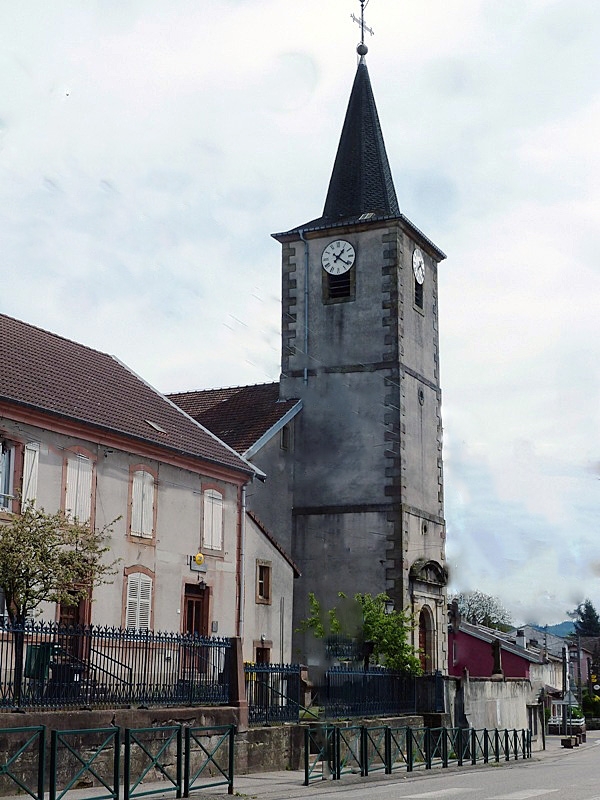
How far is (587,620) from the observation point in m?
120

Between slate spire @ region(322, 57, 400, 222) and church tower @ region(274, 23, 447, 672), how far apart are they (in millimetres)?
56

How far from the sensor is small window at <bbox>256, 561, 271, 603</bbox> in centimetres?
3091

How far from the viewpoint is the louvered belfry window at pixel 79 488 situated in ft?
79.2

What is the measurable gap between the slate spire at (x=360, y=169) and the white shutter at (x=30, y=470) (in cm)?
1844

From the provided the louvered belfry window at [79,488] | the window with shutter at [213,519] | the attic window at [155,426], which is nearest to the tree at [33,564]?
the louvered belfry window at [79,488]

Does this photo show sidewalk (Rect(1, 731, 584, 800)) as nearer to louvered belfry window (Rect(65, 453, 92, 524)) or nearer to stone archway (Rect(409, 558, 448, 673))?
louvered belfry window (Rect(65, 453, 92, 524))

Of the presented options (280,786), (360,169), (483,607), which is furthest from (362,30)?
(483,607)

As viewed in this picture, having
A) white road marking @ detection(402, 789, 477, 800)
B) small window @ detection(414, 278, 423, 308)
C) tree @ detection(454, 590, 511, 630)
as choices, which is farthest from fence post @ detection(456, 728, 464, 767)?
tree @ detection(454, 590, 511, 630)

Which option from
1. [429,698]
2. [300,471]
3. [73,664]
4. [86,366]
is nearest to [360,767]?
[73,664]

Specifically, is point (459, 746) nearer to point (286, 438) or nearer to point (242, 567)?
point (242, 567)

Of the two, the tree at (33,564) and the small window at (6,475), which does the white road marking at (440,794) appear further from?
the small window at (6,475)

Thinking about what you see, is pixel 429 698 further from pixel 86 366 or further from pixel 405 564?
pixel 86 366

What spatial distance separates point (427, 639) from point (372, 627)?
→ 5891 millimetres

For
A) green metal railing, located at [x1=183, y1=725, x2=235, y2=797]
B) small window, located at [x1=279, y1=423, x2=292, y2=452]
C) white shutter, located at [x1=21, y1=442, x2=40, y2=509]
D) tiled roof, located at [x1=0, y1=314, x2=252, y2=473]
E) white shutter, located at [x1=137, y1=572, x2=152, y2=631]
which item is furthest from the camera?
small window, located at [x1=279, y1=423, x2=292, y2=452]
